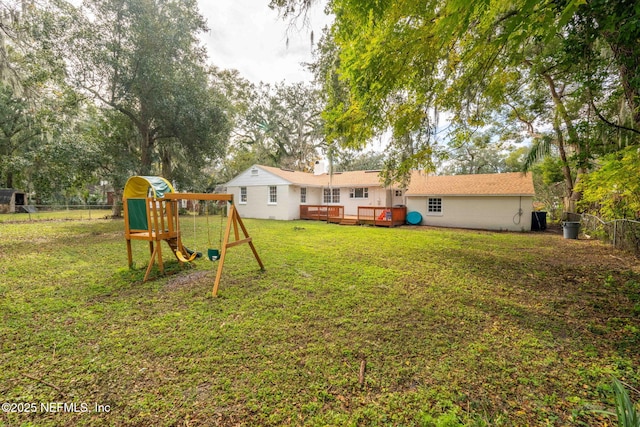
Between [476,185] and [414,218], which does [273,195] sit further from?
[476,185]

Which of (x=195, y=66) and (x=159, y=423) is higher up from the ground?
(x=195, y=66)

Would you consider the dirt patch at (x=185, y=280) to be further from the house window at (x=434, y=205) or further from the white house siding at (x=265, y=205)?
the house window at (x=434, y=205)

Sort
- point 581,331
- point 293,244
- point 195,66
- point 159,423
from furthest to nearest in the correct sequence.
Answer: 1. point 195,66
2. point 293,244
3. point 581,331
4. point 159,423

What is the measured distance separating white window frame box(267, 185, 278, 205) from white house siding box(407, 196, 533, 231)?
8572 mm

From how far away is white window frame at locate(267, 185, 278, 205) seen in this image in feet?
57.4

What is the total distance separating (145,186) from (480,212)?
49.0 feet

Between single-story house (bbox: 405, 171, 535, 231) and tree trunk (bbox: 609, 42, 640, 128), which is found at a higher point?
tree trunk (bbox: 609, 42, 640, 128)

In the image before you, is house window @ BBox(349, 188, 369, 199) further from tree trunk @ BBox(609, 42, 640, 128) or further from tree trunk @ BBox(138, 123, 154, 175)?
tree trunk @ BBox(609, 42, 640, 128)

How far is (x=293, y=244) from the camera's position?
27.6 feet

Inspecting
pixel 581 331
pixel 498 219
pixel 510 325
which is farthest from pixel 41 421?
pixel 498 219

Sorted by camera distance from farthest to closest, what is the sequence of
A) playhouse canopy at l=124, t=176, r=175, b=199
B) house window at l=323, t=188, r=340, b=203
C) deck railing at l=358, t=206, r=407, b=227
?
house window at l=323, t=188, r=340, b=203 → deck railing at l=358, t=206, r=407, b=227 → playhouse canopy at l=124, t=176, r=175, b=199

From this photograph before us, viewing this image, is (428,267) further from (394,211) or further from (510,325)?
A: (394,211)

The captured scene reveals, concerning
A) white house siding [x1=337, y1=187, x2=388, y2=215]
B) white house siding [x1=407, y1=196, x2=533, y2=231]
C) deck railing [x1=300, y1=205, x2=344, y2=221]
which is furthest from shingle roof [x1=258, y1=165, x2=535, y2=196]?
deck railing [x1=300, y1=205, x2=344, y2=221]

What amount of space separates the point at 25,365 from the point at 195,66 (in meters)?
13.3
